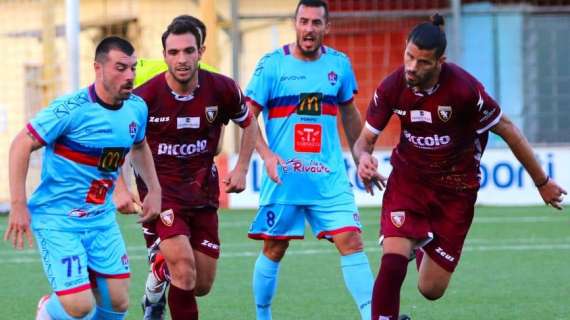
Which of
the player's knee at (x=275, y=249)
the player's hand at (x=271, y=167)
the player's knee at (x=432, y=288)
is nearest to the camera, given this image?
the player's knee at (x=432, y=288)

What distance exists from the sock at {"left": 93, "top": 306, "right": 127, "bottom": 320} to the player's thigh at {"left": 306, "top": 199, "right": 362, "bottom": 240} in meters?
1.78

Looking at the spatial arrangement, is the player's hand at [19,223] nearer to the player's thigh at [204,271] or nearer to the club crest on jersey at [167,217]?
the club crest on jersey at [167,217]

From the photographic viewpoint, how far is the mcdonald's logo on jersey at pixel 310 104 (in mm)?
8312

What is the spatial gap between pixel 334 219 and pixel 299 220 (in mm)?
288

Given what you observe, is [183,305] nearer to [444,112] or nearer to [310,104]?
[310,104]

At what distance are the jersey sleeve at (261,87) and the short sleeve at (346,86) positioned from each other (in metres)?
0.48

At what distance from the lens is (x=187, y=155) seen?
766 cm

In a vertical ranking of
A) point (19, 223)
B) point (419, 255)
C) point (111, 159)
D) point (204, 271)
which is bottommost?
point (204, 271)

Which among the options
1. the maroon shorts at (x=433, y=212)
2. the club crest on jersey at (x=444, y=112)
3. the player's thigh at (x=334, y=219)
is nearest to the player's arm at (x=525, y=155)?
the club crest on jersey at (x=444, y=112)

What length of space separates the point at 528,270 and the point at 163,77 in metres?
4.44

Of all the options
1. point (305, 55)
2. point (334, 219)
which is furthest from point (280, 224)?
point (305, 55)

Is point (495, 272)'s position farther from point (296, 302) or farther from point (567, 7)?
point (567, 7)

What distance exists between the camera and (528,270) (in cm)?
1081

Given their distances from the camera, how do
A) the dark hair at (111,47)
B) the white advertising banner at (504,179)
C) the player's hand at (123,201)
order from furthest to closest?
1. the white advertising banner at (504,179)
2. the player's hand at (123,201)
3. the dark hair at (111,47)
